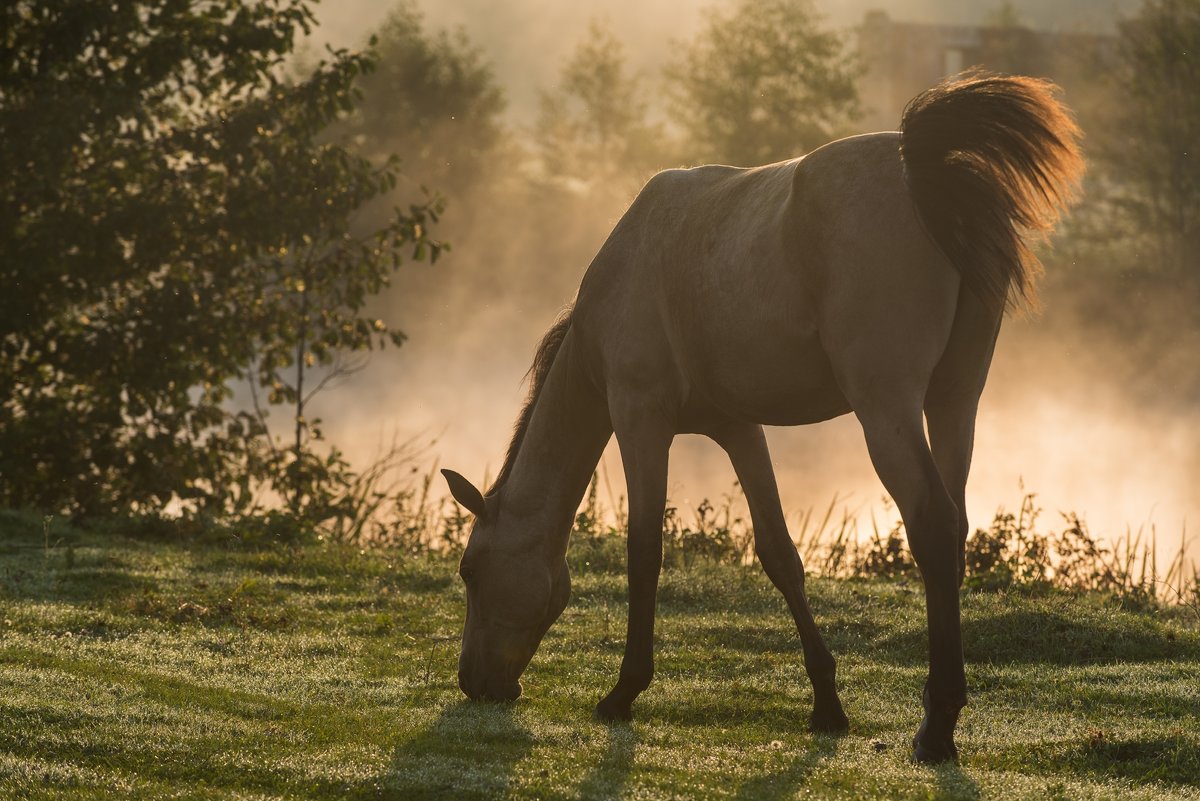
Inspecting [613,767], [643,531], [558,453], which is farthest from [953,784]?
[558,453]

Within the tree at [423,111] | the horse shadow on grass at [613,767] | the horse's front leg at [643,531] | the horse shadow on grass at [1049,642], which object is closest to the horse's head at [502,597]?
the horse's front leg at [643,531]

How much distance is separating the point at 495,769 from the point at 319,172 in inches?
367

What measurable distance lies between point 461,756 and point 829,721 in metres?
1.61

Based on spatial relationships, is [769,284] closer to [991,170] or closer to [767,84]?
[991,170]

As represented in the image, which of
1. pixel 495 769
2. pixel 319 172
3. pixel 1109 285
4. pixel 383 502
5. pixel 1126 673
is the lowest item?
pixel 495 769

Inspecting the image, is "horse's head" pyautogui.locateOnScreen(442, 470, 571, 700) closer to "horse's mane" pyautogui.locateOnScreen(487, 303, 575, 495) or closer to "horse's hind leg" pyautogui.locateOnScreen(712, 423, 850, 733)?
"horse's mane" pyautogui.locateOnScreen(487, 303, 575, 495)

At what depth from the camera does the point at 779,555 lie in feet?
19.9

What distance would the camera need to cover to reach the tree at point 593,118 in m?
64.2

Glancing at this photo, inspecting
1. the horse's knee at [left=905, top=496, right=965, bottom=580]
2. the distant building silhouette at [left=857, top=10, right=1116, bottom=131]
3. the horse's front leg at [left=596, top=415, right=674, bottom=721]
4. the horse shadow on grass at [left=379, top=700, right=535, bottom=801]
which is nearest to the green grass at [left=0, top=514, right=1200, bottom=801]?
the horse shadow on grass at [left=379, top=700, right=535, bottom=801]

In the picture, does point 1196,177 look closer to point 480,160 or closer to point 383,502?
point 480,160

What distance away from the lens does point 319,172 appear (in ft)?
42.9

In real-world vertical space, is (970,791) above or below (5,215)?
below

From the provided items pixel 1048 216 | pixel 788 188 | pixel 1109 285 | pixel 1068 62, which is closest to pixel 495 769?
pixel 788 188

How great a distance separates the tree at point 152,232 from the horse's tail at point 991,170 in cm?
859
